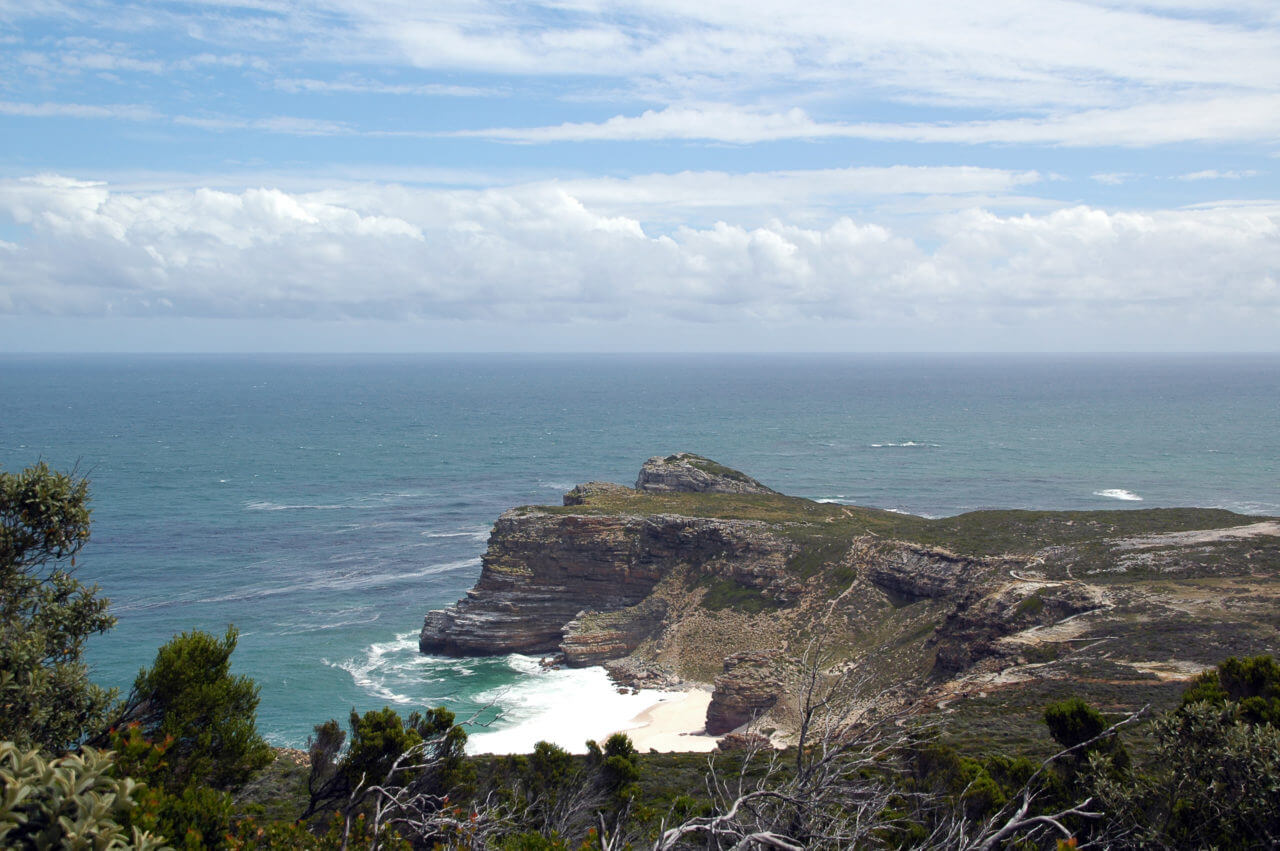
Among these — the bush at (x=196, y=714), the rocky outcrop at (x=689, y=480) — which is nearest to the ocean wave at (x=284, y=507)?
the rocky outcrop at (x=689, y=480)

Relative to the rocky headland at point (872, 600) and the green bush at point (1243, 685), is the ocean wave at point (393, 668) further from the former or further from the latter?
the green bush at point (1243, 685)

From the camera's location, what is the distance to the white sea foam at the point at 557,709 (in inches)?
1553

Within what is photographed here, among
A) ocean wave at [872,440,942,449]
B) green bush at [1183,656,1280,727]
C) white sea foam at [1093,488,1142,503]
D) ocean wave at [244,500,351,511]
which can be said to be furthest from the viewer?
ocean wave at [872,440,942,449]

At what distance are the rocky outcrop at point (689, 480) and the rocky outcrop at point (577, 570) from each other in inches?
512

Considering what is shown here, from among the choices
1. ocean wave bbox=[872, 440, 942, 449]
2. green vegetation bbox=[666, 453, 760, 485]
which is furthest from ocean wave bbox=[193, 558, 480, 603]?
ocean wave bbox=[872, 440, 942, 449]

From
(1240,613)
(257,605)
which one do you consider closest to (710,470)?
(257,605)

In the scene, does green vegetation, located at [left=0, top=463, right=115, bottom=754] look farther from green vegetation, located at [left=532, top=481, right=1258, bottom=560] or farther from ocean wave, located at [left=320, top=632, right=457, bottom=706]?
green vegetation, located at [left=532, top=481, right=1258, bottom=560]

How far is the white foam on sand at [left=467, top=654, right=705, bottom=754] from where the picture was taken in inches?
1551

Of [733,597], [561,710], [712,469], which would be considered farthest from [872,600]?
[712,469]

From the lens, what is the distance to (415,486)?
98.9m

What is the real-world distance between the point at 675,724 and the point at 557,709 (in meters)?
6.78

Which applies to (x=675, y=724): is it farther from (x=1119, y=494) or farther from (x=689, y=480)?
(x=1119, y=494)

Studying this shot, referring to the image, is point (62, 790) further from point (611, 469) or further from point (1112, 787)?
point (611, 469)

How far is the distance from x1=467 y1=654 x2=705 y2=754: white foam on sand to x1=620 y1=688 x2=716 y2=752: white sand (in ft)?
0.59
